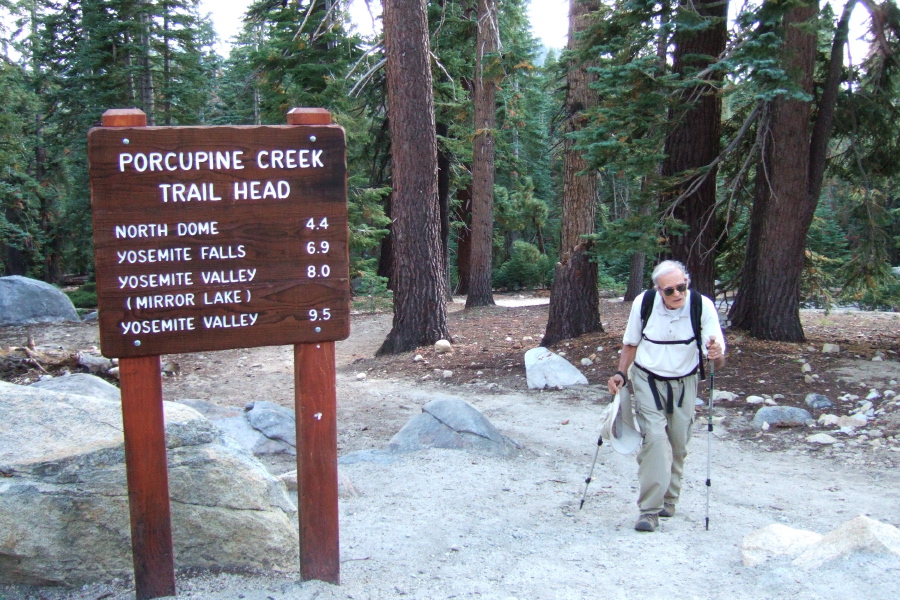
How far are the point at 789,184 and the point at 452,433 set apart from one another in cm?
636

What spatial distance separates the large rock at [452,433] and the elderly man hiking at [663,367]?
206 cm

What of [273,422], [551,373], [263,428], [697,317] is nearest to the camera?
[697,317]

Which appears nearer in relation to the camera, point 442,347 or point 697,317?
point 697,317

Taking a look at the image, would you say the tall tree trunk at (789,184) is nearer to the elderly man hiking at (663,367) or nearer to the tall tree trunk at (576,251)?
the tall tree trunk at (576,251)

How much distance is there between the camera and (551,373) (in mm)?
10078

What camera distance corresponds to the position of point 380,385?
10.8m

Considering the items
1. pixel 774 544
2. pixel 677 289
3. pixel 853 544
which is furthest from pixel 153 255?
pixel 853 544

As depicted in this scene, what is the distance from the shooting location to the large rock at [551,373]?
9.97 m

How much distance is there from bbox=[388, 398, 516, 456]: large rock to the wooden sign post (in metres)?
3.33

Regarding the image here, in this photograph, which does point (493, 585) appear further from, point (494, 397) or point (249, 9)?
point (249, 9)

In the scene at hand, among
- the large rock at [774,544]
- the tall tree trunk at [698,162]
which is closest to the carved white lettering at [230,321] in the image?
the large rock at [774,544]

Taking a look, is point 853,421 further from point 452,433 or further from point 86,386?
point 86,386

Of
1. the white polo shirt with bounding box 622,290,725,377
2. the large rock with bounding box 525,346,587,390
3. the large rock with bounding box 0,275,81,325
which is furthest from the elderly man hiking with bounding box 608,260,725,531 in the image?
the large rock with bounding box 0,275,81,325

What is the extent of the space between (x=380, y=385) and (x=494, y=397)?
1872 millimetres
